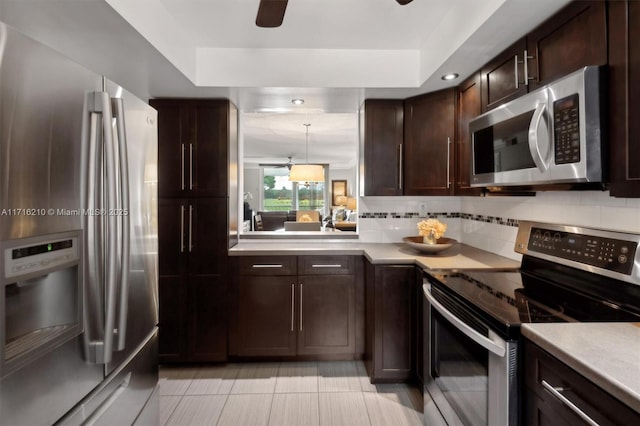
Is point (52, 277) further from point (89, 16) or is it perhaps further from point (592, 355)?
point (592, 355)

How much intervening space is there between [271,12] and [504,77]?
1.28 meters

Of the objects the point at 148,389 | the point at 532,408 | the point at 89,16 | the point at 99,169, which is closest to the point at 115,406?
the point at 148,389

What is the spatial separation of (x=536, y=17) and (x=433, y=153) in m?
1.14

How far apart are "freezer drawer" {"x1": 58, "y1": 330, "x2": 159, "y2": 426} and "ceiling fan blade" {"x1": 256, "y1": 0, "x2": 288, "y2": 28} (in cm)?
141

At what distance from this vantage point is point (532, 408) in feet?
3.43

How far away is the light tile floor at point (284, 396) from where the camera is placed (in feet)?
6.66

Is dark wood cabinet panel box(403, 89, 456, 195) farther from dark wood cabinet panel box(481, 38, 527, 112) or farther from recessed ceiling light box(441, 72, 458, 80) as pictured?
dark wood cabinet panel box(481, 38, 527, 112)

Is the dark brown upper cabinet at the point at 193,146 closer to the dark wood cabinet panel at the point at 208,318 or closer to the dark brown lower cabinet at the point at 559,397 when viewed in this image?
the dark wood cabinet panel at the point at 208,318

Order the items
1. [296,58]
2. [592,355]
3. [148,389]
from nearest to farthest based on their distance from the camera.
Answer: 1. [592,355]
2. [148,389]
3. [296,58]

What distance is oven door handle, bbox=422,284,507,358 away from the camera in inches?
44.3

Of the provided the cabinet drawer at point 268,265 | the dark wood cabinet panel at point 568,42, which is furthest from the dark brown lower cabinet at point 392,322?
the dark wood cabinet panel at point 568,42

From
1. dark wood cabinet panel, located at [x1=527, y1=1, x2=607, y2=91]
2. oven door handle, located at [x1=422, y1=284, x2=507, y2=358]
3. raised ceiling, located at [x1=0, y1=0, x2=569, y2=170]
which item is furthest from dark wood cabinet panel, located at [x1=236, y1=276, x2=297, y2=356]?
dark wood cabinet panel, located at [x1=527, y1=1, x2=607, y2=91]

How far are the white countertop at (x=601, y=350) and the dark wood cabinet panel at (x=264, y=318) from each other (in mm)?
1844

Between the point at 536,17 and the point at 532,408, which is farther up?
the point at 536,17
